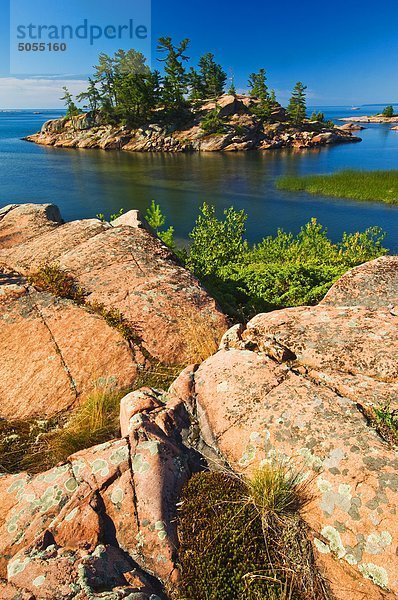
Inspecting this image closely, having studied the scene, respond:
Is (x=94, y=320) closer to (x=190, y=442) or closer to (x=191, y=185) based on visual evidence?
(x=190, y=442)

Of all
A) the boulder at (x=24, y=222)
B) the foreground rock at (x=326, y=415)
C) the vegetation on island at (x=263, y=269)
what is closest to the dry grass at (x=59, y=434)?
the foreground rock at (x=326, y=415)

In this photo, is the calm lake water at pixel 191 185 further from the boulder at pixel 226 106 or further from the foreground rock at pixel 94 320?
the boulder at pixel 226 106

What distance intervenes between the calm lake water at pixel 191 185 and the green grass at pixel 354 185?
6.31ft

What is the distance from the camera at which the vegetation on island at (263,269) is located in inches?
356

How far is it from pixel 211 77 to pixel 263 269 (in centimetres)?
11363

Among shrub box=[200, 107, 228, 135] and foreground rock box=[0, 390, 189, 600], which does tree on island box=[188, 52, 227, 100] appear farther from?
foreground rock box=[0, 390, 189, 600]

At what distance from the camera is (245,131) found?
85.1m

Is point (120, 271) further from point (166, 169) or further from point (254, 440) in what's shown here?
point (166, 169)

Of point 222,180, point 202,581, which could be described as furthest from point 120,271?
point 222,180

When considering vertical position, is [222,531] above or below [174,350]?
below

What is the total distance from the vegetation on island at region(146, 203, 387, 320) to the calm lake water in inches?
424

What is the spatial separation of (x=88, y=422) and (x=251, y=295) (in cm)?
581

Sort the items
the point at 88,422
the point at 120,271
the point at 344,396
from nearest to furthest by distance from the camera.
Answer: the point at 344,396, the point at 88,422, the point at 120,271

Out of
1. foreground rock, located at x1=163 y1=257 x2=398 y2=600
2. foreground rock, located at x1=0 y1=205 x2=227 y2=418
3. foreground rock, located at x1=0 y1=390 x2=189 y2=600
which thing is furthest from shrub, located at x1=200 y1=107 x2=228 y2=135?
foreground rock, located at x1=0 y1=390 x2=189 y2=600
